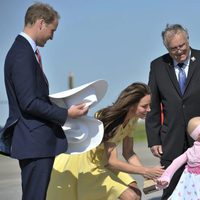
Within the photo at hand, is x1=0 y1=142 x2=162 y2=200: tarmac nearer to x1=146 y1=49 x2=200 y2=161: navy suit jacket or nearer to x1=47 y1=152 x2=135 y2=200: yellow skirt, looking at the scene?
x1=146 y1=49 x2=200 y2=161: navy suit jacket

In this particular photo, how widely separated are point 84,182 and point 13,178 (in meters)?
4.44

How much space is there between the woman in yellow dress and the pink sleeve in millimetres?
43

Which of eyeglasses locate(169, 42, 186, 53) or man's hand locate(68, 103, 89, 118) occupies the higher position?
eyeglasses locate(169, 42, 186, 53)

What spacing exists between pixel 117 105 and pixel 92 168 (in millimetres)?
553

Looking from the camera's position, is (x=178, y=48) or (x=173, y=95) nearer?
(x=178, y=48)

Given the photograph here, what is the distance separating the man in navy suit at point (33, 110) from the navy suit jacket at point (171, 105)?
136 cm

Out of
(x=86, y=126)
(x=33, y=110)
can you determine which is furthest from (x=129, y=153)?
(x=33, y=110)

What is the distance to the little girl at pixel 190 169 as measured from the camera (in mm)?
4543

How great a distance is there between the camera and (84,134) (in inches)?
157

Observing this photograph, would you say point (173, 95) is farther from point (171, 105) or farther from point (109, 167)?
point (109, 167)

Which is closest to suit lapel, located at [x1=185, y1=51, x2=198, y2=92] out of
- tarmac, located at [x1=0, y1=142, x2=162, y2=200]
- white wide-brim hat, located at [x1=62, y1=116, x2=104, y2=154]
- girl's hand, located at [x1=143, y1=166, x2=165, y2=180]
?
girl's hand, located at [x1=143, y1=166, x2=165, y2=180]

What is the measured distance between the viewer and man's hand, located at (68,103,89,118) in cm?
374

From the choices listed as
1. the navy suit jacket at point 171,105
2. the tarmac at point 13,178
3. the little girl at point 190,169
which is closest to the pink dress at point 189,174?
the little girl at point 190,169

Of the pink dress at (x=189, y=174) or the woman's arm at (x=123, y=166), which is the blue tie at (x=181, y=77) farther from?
the woman's arm at (x=123, y=166)
